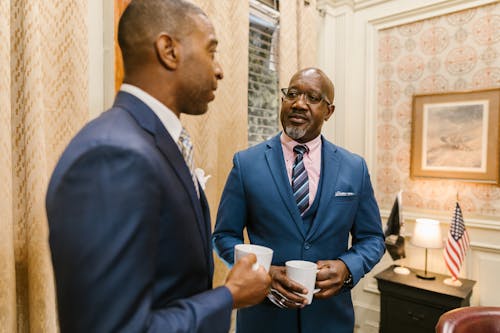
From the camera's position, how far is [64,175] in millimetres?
586

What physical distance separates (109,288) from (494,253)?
2999mm

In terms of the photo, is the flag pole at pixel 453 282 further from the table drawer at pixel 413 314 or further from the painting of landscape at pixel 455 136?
the painting of landscape at pixel 455 136

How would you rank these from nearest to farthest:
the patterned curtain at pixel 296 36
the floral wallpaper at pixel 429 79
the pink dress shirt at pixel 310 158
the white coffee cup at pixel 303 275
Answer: the white coffee cup at pixel 303 275, the pink dress shirt at pixel 310 158, the patterned curtain at pixel 296 36, the floral wallpaper at pixel 429 79

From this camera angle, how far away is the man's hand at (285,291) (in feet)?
3.68

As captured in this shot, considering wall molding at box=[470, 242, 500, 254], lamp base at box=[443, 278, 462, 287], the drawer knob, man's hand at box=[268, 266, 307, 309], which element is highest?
man's hand at box=[268, 266, 307, 309]

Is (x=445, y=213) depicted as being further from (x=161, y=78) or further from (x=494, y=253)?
(x=161, y=78)

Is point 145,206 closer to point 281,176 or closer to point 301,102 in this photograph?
point 281,176

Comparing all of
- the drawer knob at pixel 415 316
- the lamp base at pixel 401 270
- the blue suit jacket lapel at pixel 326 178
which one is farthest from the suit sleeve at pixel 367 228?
the lamp base at pixel 401 270

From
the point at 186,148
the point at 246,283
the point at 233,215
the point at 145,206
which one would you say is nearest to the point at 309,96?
the point at 233,215

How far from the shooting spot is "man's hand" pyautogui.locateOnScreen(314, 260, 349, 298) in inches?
52.5

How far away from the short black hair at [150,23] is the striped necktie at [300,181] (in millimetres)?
939

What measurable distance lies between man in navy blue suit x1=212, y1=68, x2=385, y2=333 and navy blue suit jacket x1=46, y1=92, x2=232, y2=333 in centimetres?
81

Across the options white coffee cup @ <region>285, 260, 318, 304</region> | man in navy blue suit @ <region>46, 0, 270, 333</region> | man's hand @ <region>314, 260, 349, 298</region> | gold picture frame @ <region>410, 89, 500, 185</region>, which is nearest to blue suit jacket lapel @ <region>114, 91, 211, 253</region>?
man in navy blue suit @ <region>46, 0, 270, 333</region>

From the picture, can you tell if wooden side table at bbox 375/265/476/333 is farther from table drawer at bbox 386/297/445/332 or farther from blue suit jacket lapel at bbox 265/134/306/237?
blue suit jacket lapel at bbox 265/134/306/237
